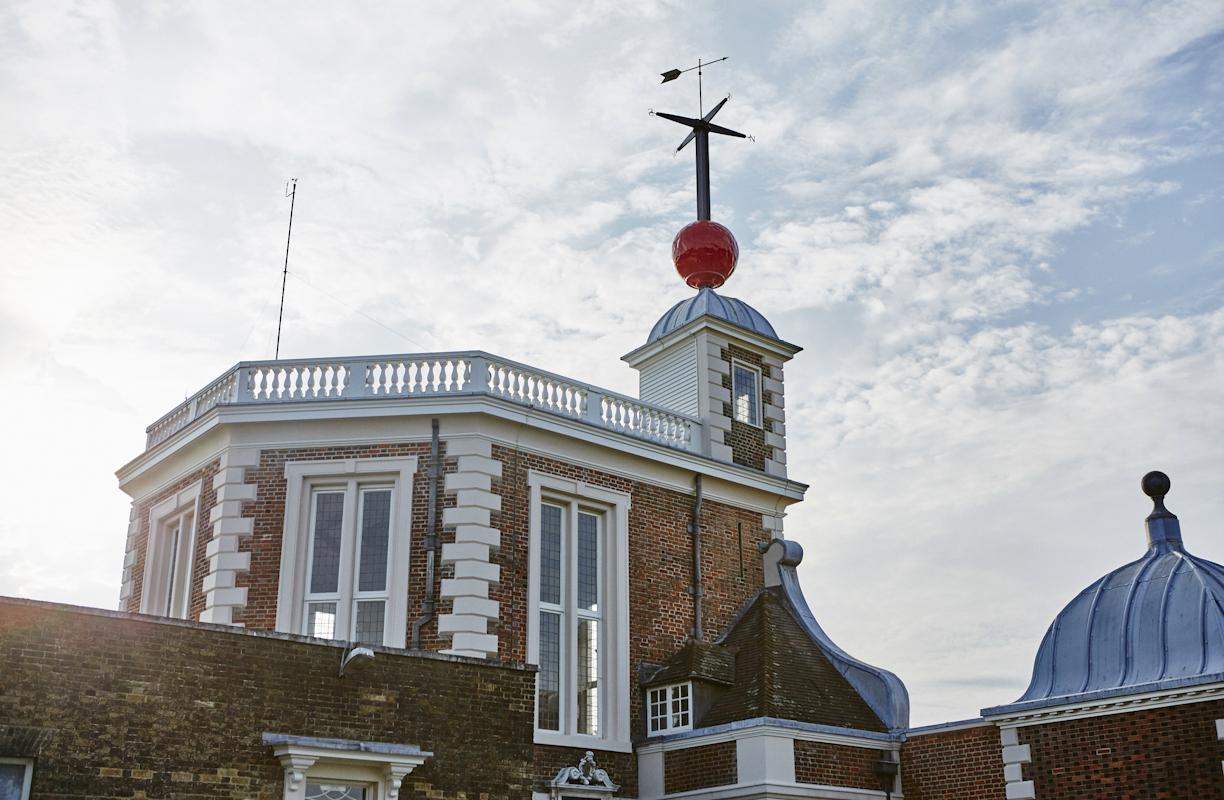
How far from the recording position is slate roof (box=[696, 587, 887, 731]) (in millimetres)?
20141

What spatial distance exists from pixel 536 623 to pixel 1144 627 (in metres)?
8.89

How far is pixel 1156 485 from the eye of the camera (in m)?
19.1

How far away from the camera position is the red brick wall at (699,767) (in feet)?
63.0

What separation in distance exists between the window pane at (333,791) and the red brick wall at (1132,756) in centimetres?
939

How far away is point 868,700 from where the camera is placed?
69.9 ft

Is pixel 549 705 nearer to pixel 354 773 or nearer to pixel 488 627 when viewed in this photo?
pixel 488 627

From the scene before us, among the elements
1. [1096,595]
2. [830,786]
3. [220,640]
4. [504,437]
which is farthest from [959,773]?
[220,640]

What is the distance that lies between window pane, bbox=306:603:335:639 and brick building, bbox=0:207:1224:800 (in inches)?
2.0

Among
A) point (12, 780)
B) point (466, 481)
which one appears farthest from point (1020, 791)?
point (12, 780)

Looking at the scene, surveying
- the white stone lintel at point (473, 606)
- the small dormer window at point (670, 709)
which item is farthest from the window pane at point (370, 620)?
the small dormer window at point (670, 709)

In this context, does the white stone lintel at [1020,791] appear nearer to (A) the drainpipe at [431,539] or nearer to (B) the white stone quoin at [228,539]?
(A) the drainpipe at [431,539]

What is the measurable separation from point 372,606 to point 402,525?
4.32 ft

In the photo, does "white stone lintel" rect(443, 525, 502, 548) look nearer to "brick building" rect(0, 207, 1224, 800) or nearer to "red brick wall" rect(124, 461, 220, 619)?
"brick building" rect(0, 207, 1224, 800)

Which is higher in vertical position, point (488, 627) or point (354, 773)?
point (488, 627)
